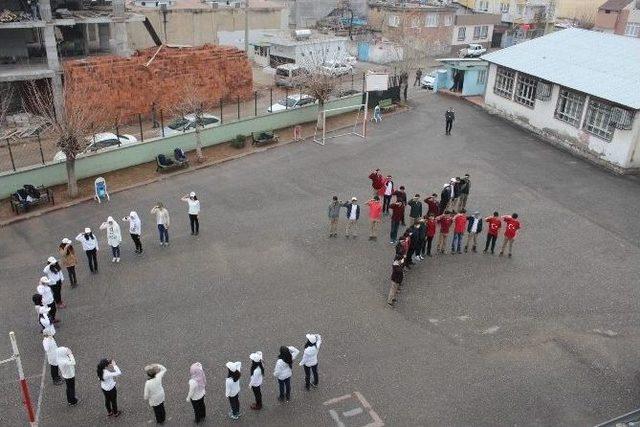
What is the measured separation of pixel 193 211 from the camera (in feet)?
56.4

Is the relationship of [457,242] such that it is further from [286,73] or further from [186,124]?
[286,73]

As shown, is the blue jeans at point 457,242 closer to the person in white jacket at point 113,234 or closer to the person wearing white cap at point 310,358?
the person wearing white cap at point 310,358

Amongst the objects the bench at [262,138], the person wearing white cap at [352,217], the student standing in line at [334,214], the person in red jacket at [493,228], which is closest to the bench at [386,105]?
the bench at [262,138]

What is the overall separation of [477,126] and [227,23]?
2666cm

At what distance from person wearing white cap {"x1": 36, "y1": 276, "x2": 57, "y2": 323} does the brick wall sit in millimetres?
17091

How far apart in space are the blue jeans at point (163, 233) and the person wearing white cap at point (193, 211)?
2.80 feet

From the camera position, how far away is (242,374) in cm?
1189

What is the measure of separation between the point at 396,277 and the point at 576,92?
1732 cm

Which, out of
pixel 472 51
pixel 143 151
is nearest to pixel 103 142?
pixel 143 151

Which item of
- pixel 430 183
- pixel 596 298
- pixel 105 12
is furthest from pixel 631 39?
pixel 105 12

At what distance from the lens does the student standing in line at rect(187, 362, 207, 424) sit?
10.0 metres

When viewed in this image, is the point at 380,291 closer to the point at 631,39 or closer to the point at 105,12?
the point at 631,39

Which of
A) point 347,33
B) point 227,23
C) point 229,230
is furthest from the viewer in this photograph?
point 347,33

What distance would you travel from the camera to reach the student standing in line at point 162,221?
16.3 m
